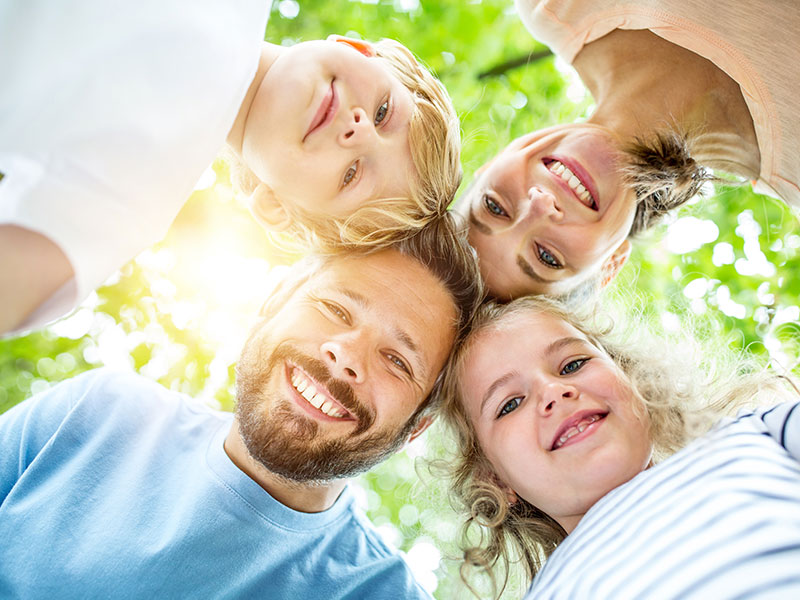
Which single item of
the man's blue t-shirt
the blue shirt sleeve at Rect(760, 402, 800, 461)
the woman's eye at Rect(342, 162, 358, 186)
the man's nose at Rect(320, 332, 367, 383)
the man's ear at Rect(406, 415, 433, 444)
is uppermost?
the woman's eye at Rect(342, 162, 358, 186)

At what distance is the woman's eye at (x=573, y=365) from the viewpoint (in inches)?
Result: 86.0

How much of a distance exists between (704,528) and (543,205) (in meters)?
1.24

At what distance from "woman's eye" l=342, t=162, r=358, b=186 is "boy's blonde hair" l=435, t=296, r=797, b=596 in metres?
0.78

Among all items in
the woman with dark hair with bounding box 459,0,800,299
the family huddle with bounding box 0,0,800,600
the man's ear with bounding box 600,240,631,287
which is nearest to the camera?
the family huddle with bounding box 0,0,800,600

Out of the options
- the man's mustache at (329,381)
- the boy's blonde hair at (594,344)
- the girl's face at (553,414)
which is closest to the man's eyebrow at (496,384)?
the girl's face at (553,414)

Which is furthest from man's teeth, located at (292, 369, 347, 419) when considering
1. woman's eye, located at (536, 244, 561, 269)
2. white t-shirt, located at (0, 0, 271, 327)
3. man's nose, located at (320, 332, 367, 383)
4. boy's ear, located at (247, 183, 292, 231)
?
woman's eye, located at (536, 244, 561, 269)

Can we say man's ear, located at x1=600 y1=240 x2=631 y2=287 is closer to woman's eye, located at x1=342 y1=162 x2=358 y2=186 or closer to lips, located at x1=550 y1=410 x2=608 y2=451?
lips, located at x1=550 y1=410 x2=608 y2=451

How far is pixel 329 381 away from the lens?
2.05m

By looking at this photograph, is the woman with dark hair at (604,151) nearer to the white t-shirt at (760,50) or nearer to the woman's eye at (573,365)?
the white t-shirt at (760,50)

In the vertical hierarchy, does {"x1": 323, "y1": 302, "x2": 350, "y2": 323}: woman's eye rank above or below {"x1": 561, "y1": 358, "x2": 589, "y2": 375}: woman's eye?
above

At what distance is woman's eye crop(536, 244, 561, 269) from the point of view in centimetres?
239

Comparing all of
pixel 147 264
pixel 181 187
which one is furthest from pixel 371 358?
pixel 147 264

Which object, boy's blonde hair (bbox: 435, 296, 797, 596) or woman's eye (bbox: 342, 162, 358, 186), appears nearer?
woman's eye (bbox: 342, 162, 358, 186)

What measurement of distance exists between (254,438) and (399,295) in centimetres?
74
